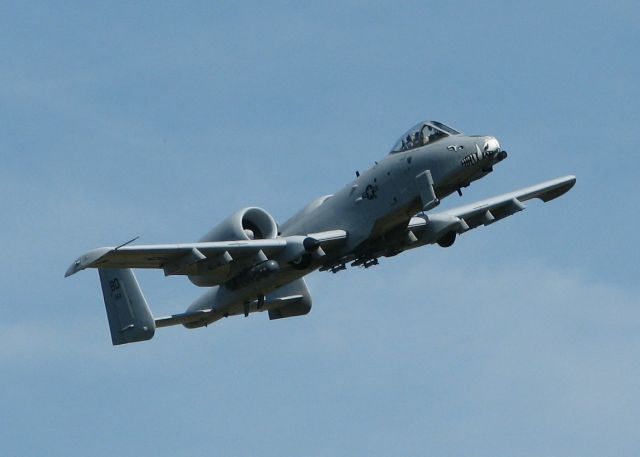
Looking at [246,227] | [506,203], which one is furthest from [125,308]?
[506,203]

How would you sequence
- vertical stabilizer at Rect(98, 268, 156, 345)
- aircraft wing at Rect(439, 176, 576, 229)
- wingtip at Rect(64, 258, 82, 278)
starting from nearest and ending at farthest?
wingtip at Rect(64, 258, 82, 278), vertical stabilizer at Rect(98, 268, 156, 345), aircraft wing at Rect(439, 176, 576, 229)

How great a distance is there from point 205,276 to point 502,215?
11392mm

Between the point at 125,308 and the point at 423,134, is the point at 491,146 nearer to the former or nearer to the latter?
the point at 423,134

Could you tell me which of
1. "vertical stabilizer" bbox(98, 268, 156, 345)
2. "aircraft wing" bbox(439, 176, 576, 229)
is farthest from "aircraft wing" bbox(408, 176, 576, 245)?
"vertical stabilizer" bbox(98, 268, 156, 345)

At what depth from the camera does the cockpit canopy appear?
2080 inches

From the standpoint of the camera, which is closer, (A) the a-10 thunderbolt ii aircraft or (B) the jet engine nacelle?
(A) the a-10 thunderbolt ii aircraft

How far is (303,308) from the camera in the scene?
5838cm

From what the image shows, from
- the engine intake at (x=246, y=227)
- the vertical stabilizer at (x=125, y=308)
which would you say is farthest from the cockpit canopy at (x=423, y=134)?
the vertical stabilizer at (x=125, y=308)

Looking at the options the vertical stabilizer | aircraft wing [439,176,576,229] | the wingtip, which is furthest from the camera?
aircraft wing [439,176,576,229]

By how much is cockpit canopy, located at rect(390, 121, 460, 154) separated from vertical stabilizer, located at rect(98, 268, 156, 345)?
34.0 feet

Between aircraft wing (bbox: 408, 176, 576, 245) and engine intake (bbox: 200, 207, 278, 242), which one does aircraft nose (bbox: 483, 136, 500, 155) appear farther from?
engine intake (bbox: 200, 207, 278, 242)

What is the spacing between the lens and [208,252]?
2076 inches

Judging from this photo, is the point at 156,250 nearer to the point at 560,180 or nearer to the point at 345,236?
the point at 345,236

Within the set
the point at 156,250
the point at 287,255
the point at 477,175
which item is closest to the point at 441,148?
the point at 477,175
